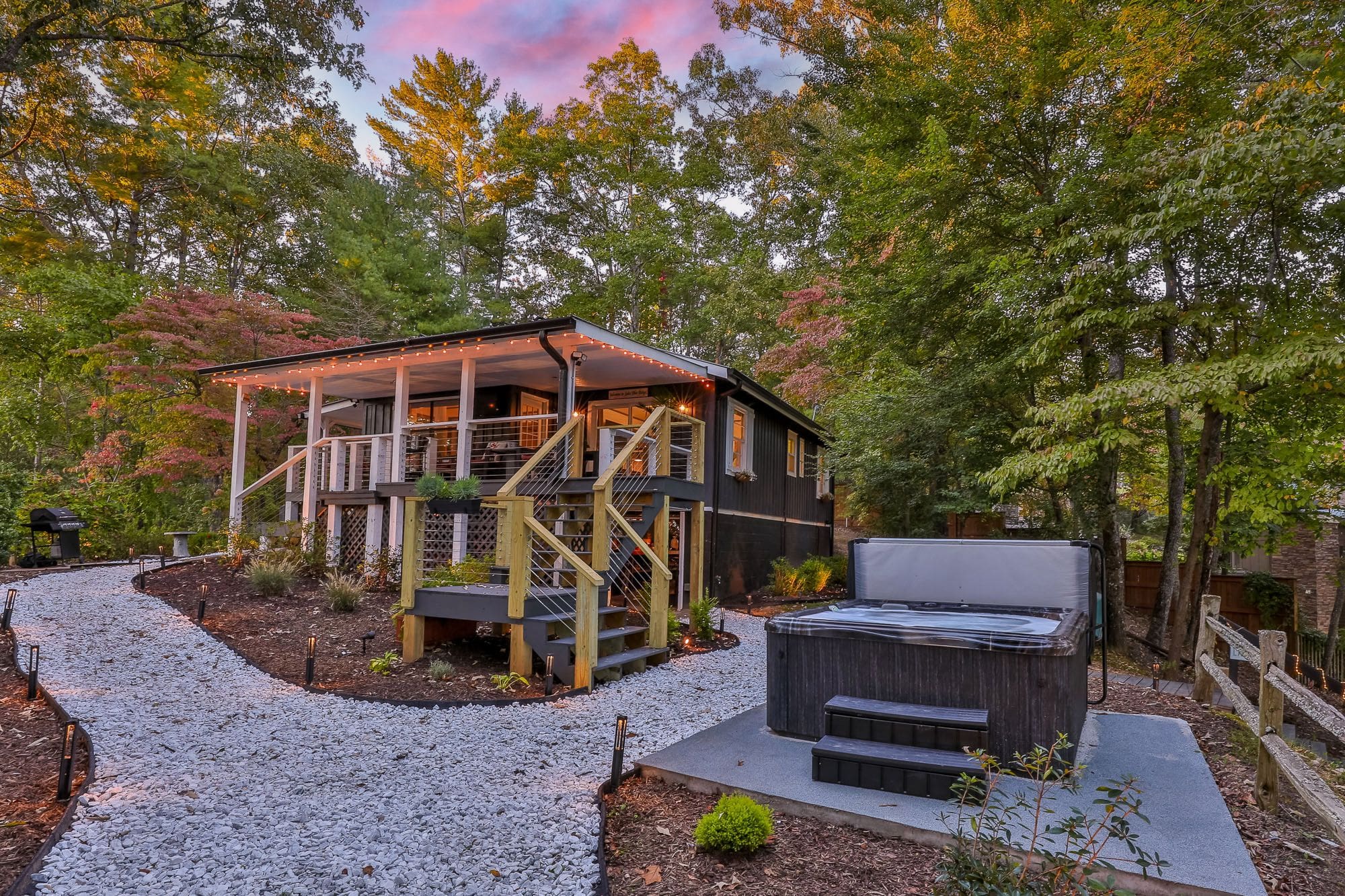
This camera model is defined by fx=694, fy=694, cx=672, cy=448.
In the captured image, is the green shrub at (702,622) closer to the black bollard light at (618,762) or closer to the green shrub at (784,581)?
the black bollard light at (618,762)

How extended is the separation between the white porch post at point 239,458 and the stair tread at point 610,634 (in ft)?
25.7

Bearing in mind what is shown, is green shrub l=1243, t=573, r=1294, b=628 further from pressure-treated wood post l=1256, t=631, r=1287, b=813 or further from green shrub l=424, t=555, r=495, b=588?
green shrub l=424, t=555, r=495, b=588

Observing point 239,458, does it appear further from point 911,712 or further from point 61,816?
point 911,712

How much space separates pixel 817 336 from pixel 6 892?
15582mm

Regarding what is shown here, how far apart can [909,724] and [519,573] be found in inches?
136

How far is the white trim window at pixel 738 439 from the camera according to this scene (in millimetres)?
11852

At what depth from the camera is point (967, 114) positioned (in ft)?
33.1

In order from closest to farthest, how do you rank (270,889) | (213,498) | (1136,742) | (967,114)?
(270,889) < (1136,742) < (967,114) < (213,498)

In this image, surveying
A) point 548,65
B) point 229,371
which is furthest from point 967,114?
point 548,65

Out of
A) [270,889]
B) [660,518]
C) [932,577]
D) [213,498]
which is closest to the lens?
[270,889]

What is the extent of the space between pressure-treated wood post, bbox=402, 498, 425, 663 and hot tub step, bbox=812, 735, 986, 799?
170 inches

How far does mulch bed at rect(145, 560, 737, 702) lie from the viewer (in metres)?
5.83

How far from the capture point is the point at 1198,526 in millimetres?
9570

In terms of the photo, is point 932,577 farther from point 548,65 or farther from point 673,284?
point 548,65
